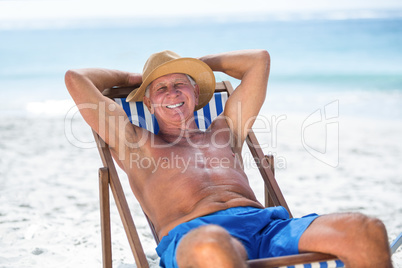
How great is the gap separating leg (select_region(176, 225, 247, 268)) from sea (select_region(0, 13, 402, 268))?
57.6 inches

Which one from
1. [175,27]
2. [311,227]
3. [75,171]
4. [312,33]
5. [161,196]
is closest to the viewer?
[311,227]

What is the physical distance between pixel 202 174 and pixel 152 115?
2.57ft

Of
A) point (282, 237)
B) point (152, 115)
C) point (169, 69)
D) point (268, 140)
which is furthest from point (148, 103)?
point (268, 140)

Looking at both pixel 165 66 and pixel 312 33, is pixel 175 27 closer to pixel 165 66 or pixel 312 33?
pixel 312 33

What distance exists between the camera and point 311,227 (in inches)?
83.1

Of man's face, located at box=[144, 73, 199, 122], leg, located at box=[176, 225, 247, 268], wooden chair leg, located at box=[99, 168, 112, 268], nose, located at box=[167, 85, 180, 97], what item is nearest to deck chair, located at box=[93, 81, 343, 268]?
wooden chair leg, located at box=[99, 168, 112, 268]

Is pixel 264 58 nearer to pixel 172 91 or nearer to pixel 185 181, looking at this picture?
pixel 172 91

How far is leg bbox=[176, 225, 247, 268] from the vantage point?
1.73 meters

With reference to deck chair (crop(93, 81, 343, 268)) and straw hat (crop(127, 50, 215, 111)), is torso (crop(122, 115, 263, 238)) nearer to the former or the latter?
deck chair (crop(93, 81, 343, 268))

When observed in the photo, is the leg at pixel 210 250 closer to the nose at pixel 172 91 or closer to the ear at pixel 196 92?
the nose at pixel 172 91

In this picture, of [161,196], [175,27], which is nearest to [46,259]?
[161,196]

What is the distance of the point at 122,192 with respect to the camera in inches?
99.7

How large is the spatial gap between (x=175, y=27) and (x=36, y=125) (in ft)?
61.4

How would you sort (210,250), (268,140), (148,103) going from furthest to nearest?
(268,140) < (148,103) < (210,250)
